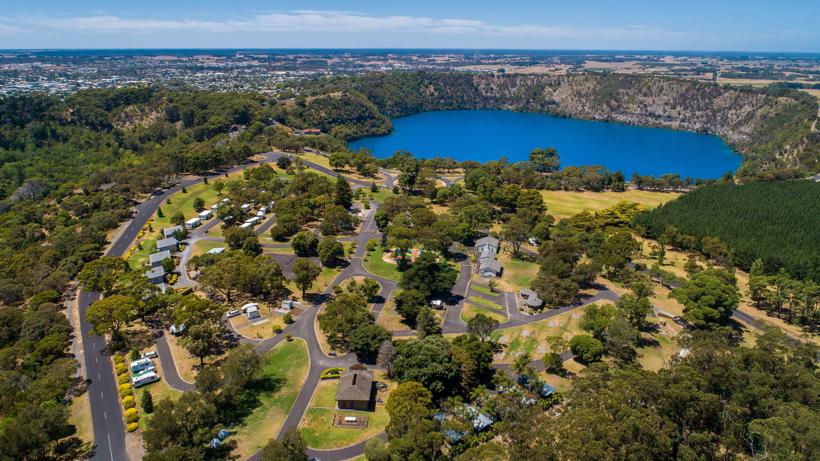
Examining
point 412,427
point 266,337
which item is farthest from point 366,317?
point 412,427

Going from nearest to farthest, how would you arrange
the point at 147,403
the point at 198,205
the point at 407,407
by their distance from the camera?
the point at 407,407 → the point at 147,403 → the point at 198,205

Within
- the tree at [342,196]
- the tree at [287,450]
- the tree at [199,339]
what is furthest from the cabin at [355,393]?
the tree at [342,196]

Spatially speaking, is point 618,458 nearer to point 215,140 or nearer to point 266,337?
point 266,337

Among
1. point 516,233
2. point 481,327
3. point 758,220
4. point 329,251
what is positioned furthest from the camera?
point 758,220

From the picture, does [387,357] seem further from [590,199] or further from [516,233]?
[590,199]

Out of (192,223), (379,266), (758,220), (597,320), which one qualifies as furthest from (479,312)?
(758,220)

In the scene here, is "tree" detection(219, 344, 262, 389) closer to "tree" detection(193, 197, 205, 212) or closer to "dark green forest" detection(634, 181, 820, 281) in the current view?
"tree" detection(193, 197, 205, 212)

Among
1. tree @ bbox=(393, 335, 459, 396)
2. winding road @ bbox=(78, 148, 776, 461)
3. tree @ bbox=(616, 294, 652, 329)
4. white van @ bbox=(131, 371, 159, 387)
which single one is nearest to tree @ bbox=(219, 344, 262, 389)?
winding road @ bbox=(78, 148, 776, 461)
